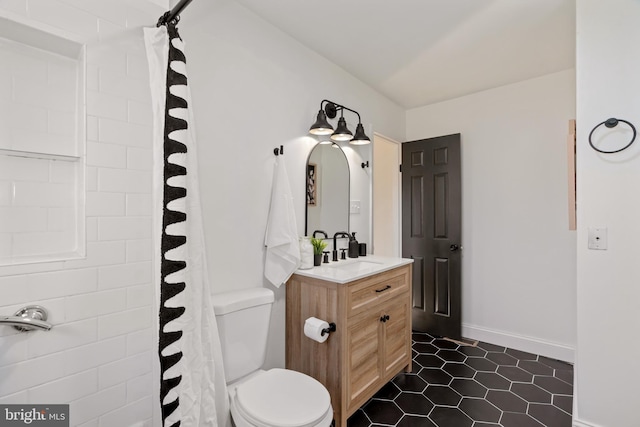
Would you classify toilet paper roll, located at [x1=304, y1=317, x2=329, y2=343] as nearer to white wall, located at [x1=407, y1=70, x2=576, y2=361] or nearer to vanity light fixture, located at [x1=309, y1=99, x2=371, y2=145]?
vanity light fixture, located at [x1=309, y1=99, x2=371, y2=145]

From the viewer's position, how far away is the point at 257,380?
4.97 ft

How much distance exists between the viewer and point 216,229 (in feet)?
5.71

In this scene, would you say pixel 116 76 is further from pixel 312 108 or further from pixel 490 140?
pixel 490 140

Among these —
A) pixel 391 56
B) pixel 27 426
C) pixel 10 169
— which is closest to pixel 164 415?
pixel 27 426

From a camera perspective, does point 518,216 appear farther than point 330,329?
Yes

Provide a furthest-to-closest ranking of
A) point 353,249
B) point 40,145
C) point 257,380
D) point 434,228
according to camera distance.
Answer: point 434,228 < point 353,249 < point 257,380 < point 40,145

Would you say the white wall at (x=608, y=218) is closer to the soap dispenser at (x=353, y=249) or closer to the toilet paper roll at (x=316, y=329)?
the toilet paper roll at (x=316, y=329)

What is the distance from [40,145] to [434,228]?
318 cm

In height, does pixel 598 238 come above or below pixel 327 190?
below

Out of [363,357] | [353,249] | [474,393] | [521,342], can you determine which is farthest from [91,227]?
[521,342]

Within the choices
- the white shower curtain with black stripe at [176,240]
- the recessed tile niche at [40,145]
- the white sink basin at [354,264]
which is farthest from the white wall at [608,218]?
the recessed tile niche at [40,145]

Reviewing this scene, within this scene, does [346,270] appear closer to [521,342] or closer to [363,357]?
[363,357]

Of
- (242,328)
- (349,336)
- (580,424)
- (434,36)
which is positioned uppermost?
(434,36)

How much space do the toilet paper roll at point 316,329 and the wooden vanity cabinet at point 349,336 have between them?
0.22ft
